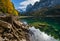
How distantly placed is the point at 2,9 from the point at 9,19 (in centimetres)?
5962

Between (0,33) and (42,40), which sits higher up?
(0,33)

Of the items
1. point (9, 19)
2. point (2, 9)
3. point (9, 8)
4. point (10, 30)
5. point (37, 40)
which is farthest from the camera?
point (9, 8)

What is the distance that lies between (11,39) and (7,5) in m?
83.0

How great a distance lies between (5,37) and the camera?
29688mm

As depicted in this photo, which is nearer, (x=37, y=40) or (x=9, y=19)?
(x=9, y=19)

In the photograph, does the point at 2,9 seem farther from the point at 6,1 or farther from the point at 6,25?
the point at 6,25

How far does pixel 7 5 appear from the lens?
369 ft

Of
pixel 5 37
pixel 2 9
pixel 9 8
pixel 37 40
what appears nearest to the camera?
pixel 5 37

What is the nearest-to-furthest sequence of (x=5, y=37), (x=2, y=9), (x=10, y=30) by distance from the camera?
1. (x=5, y=37)
2. (x=10, y=30)
3. (x=2, y=9)

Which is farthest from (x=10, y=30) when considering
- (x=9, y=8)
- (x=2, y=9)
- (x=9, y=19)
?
(x=9, y=8)

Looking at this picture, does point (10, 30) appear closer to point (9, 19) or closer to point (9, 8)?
point (9, 19)

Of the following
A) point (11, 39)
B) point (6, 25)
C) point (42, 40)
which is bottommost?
point (42, 40)

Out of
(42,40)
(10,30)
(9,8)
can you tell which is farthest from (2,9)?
(10,30)

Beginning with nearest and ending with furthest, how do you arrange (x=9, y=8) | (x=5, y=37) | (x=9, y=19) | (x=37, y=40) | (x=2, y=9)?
1. (x=5, y=37)
2. (x=9, y=19)
3. (x=37, y=40)
4. (x=2, y=9)
5. (x=9, y=8)
